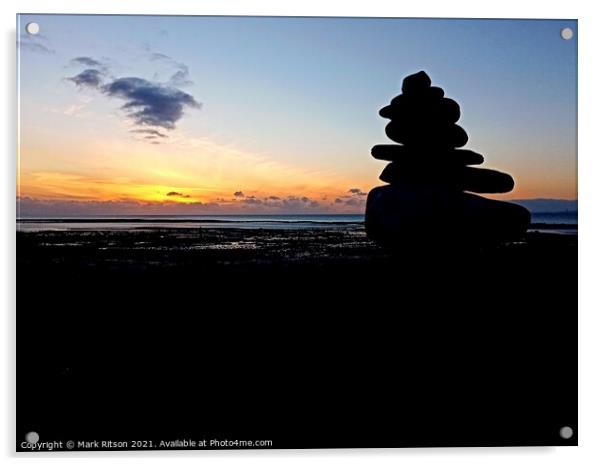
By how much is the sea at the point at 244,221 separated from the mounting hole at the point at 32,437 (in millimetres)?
625

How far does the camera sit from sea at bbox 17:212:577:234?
2242 millimetres

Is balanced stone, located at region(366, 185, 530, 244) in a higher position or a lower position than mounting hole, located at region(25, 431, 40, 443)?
higher

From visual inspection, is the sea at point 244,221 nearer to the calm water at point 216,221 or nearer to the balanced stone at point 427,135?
the calm water at point 216,221

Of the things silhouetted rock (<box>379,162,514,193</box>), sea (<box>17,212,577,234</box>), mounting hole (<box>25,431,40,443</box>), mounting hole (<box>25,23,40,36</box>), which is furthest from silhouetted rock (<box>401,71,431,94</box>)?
mounting hole (<box>25,431,40,443</box>)

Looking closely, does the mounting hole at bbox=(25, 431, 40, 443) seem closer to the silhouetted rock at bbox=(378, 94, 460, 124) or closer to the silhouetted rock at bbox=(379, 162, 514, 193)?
the silhouetted rock at bbox=(379, 162, 514, 193)

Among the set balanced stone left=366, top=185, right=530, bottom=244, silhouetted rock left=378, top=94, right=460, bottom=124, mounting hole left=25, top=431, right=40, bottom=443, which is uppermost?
silhouetted rock left=378, top=94, right=460, bottom=124

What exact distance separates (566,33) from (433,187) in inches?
25.4

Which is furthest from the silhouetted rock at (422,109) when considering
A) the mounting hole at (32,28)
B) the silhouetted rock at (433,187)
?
the mounting hole at (32,28)

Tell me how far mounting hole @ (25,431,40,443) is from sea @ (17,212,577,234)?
Answer: 63 centimetres

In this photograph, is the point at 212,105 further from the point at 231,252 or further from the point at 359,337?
the point at 359,337

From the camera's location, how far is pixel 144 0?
2.21 metres

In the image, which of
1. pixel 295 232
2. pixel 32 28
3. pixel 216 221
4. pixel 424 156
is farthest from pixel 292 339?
pixel 32 28

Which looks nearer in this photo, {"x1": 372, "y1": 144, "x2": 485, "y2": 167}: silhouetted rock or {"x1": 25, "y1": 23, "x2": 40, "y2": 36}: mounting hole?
{"x1": 25, "y1": 23, "x2": 40, "y2": 36}: mounting hole

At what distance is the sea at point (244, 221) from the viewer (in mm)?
2242
